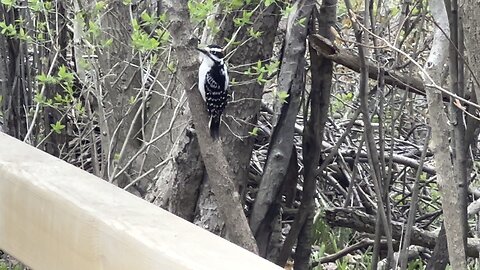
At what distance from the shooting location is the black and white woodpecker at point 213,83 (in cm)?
262

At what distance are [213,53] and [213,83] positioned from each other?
21cm

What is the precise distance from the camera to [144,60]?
3.22 meters

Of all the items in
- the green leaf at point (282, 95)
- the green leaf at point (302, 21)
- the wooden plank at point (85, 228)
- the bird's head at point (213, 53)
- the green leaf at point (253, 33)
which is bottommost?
the wooden plank at point (85, 228)

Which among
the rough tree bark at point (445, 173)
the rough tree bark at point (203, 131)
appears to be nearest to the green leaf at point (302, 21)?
the rough tree bark at point (203, 131)

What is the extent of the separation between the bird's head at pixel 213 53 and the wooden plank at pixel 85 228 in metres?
1.27

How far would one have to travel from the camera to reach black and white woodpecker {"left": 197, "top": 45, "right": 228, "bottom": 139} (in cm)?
262

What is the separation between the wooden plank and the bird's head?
4.17ft

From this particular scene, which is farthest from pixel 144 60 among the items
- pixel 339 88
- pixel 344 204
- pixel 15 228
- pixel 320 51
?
pixel 339 88

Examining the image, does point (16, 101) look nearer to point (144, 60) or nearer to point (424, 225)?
point (144, 60)

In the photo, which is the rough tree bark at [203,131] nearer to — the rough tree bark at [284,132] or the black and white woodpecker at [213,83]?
the black and white woodpecker at [213,83]

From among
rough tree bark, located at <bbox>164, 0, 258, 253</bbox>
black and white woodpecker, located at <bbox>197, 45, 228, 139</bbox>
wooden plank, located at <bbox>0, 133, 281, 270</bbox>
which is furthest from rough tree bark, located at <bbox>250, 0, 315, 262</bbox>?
wooden plank, located at <bbox>0, 133, 281, 270</bbox>

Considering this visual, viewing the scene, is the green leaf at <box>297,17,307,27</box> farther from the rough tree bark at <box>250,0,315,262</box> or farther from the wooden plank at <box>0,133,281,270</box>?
the wooden plank at <box>0,133,281,270</box>

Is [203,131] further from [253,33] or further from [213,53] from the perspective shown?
[253,33]

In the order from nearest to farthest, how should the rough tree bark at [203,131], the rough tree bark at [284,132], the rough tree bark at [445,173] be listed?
1. the rough tree bark at [445,173]
2. the rough tree bark at [203,131]
3. the rough tree bark at [284,132]
